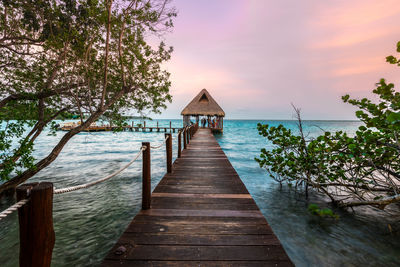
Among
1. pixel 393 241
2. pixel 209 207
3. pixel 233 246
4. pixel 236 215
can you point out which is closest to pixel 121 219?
pixel 209 207

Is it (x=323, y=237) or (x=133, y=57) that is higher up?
(x=133, y=57)

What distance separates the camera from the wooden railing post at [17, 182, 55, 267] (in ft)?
3.48

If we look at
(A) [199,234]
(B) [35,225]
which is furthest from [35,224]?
(A) [199,234]

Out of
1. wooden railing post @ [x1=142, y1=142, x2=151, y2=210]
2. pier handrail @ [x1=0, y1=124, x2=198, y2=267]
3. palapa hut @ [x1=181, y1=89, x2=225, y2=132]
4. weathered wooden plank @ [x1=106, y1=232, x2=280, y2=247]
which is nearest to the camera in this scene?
pier handrail @ [x1=0, y1=124, x2=198, y2=267]

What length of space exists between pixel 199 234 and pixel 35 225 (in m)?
1.78

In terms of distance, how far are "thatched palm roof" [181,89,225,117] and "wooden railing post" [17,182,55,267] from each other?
21676 millimetres

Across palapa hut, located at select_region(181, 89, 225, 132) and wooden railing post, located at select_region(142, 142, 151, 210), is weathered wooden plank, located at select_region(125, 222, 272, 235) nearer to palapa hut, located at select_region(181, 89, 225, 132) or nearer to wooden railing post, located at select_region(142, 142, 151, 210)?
wooden railing post, located at select_region(142, 142, 151, 210)

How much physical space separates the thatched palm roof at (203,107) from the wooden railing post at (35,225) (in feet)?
71.1

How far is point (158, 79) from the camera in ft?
20.5

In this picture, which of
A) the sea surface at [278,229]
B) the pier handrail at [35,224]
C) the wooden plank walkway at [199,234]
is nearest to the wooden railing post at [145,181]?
the wooden plank walkway at [199,234]

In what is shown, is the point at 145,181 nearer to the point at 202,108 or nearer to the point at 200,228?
the point at 200,228

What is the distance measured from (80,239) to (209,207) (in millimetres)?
3211

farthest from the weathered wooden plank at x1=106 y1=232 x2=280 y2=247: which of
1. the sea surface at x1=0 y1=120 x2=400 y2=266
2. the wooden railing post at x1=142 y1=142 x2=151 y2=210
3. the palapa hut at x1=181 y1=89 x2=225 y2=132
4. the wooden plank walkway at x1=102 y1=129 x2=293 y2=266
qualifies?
the palapa hut at x1=181 y1=89 x2=225 y2=132

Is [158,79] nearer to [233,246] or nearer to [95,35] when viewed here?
[95,35]
